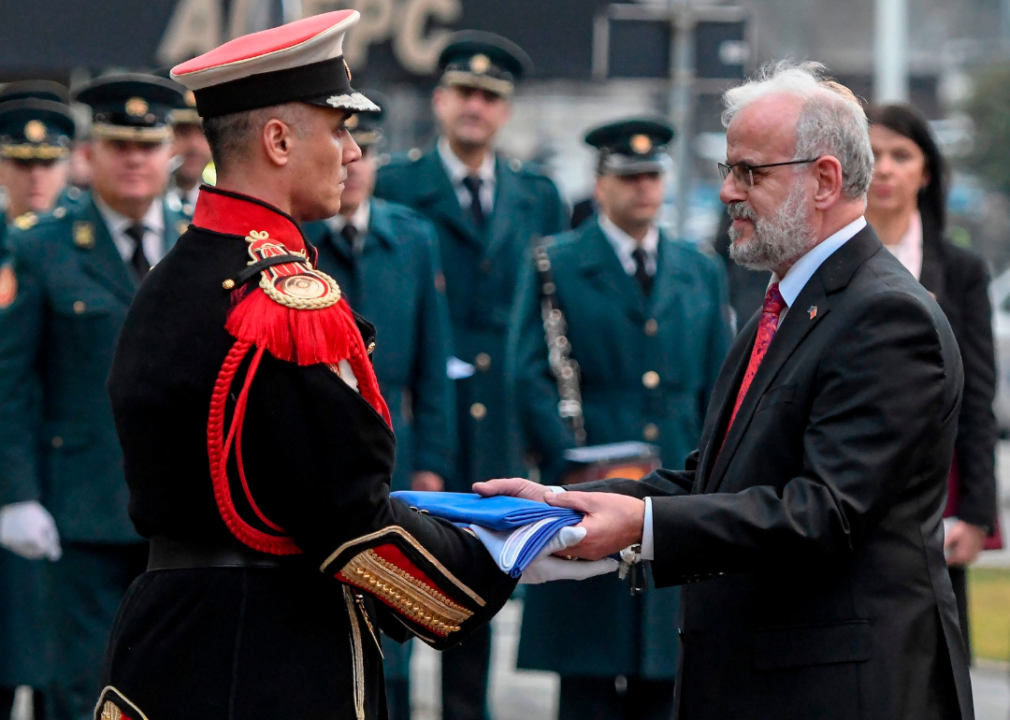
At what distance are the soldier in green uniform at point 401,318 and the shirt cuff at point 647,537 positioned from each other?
265 centimetres

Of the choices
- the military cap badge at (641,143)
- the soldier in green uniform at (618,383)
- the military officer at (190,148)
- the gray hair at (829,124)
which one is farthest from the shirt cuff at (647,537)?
the military officer at (190,148)

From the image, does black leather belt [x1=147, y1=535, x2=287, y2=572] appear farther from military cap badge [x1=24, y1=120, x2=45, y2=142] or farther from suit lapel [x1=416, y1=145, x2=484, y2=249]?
military cap badge [x1=24, y1=120, x2=45, y2=142]

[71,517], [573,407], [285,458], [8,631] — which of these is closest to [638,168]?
[573,407]

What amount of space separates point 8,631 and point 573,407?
2269 millimetres

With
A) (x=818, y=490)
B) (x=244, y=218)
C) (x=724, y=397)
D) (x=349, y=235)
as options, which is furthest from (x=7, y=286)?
(x=818, y=490)

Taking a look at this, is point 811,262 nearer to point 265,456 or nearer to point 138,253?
point 265,456

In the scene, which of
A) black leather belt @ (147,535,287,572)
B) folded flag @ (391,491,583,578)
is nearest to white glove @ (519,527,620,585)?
folded flag @ (391,491,583,578)

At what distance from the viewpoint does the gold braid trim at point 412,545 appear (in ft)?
10.3

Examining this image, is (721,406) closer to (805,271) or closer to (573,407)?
(805,271)

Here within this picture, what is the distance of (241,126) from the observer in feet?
10.8

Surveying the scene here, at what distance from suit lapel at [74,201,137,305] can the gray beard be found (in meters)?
2.65

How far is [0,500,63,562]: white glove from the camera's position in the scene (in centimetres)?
548

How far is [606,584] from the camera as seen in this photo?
19.1ft

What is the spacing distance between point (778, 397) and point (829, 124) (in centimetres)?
61
